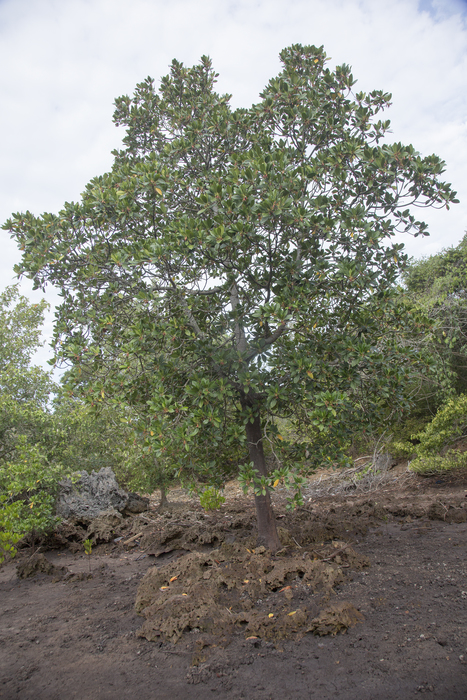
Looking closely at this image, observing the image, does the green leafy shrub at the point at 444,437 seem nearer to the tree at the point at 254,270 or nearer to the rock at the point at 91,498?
the tree at the point at 254,270

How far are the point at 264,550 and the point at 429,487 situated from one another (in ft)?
19.0

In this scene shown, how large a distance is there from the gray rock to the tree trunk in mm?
4234

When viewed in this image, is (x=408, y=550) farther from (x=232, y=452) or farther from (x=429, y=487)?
(x=429, y=487)

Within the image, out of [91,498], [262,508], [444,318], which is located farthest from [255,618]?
[444,318]

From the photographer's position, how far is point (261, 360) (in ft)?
14.9

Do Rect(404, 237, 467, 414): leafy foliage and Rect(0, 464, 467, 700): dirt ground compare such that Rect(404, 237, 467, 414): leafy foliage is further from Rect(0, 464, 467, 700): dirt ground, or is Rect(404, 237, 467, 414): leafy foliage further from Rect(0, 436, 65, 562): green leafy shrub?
Rect(0, 436, 65, 562): green leafy shrub

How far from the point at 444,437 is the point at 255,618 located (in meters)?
6.30

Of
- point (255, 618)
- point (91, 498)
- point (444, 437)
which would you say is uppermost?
point (91, 498)

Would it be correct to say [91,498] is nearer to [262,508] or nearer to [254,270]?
[262,508]

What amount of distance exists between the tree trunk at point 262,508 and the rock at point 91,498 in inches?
167

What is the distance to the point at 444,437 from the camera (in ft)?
27.0

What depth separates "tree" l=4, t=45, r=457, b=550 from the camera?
395 cm

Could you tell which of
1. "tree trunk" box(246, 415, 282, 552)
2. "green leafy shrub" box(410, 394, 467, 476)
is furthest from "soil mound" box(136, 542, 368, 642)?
"green leafy shrub" box(410, 394, 467, 476)

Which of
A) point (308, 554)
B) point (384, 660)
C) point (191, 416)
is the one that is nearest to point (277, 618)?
point (384, 660)
